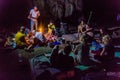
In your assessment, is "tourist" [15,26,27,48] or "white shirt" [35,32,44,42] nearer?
"tourist" [15,26,27,48]

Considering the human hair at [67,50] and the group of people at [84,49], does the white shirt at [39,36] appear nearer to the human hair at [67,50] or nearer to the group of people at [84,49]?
the group of people at [84,49]

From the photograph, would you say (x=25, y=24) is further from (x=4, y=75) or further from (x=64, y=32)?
(x=4, y=75)

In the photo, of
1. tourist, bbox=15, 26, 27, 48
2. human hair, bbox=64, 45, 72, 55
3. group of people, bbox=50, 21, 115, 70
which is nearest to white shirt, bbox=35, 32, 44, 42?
tourist, bbox=15, 26, 27, 48

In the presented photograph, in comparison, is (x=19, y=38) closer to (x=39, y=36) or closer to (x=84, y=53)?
(x=39, y=36)

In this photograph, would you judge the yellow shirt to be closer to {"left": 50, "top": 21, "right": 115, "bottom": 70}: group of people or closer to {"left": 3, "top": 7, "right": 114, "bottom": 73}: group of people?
{"left": 3, "top": 7, "right": 114, "bottom": 73}: group of people

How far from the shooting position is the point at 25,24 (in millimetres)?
7398

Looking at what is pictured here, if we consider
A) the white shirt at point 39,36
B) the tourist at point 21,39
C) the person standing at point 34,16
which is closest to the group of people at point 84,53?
the white shirt at point 39,36

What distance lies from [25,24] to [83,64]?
2.32 m

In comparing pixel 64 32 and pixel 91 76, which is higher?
pixel 64 32

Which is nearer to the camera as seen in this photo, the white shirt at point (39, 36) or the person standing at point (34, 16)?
the white shirt at point (39, 36)

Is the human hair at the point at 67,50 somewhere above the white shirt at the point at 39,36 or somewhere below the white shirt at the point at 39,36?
below

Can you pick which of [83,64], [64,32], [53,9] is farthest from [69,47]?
[53,9]

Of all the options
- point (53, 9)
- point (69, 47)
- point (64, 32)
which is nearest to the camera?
point (69, 47)

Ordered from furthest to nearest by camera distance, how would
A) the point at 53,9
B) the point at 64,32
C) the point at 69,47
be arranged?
the point at 53,9 < the point at 64,32 < the point at 69,47
